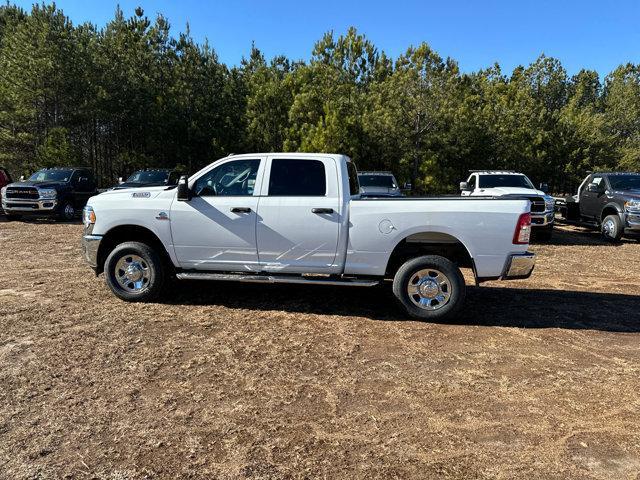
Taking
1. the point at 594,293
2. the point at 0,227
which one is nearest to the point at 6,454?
the point at 594,293

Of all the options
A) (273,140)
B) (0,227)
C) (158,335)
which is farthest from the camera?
(273,140)

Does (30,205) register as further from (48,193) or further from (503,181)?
(503,181)

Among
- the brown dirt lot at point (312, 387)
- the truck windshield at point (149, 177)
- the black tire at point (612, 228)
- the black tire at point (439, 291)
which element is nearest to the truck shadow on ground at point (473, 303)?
the brown dirt lot at point (312, 387)

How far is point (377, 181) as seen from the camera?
1548cm

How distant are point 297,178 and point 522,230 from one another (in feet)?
8.88

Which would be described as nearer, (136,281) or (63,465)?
(63,465)

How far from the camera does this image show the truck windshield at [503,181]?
14.0 m

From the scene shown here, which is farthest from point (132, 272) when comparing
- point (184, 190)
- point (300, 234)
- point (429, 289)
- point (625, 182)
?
point (625, 182)

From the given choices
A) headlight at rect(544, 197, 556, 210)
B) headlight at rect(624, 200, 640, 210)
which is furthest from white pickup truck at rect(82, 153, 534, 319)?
headlight at rect(624, 200, 640, 210)

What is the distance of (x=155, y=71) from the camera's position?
93.2ft

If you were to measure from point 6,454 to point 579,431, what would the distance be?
3.77 m

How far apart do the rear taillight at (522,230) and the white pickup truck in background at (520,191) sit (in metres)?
6.93

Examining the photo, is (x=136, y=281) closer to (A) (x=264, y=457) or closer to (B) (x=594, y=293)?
→ (A) (x=264, y=457)

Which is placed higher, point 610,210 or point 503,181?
point 503,181
